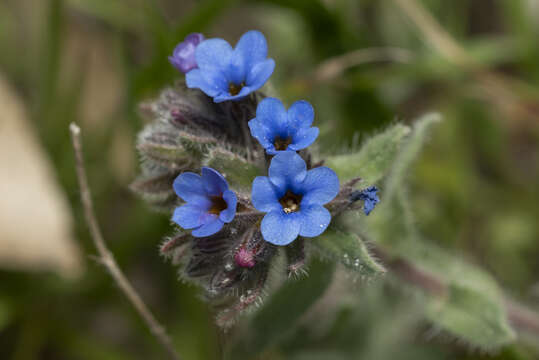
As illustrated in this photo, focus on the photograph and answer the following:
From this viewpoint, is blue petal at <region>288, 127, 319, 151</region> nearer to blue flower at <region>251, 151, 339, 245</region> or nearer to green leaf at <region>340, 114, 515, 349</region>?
blue flower at <region>251, 151, 339, 245</region>

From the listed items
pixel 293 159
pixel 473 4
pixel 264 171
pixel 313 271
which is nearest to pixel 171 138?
pixel 264 171

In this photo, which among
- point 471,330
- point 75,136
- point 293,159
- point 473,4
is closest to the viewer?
point 293,159

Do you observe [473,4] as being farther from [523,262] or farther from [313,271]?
[313,271]

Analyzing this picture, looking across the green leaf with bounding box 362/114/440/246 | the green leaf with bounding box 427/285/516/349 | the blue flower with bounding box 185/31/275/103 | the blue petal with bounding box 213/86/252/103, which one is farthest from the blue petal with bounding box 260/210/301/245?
the green leaf with bounding box 427/285/516/349

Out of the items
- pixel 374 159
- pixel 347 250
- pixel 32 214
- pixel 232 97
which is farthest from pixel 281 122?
pixel 32 214

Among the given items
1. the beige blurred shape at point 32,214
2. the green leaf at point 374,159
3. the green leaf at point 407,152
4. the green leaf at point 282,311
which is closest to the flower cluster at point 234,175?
the green leaf at point 374,159

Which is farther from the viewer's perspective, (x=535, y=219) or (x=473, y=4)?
(x=473, y=4)

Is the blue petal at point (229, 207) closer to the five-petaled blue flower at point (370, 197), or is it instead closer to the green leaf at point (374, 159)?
the five-petaled blue flower at point (370, 197)
